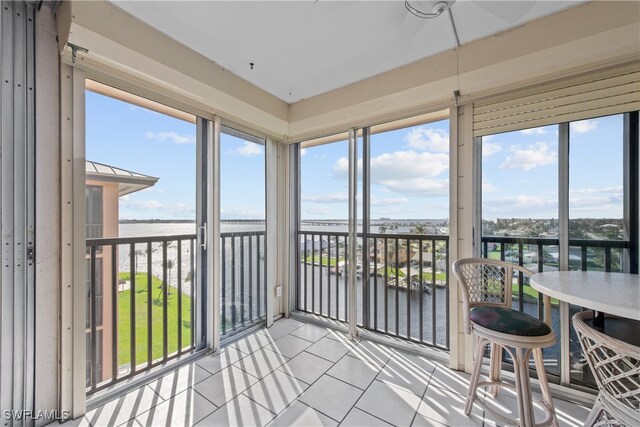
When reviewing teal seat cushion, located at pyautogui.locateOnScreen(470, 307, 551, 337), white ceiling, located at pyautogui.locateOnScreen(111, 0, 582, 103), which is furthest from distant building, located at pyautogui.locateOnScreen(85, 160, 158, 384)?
teal seat cushion, located at pyautogui.locateOnScreen(470, 307, 551, 337)

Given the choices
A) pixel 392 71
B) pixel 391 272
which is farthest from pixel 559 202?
pixel 392 71

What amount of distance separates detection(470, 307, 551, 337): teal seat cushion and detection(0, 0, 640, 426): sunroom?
129 mm

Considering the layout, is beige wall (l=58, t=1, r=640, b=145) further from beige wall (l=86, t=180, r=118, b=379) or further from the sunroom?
beige wall (l=86, t=180, r=118, b=379)

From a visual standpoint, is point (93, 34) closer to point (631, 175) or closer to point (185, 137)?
point (185, 137)

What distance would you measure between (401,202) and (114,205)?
2.24m

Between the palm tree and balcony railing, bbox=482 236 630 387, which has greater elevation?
the palm tree

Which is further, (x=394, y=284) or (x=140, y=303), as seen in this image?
(x=394, y=284)

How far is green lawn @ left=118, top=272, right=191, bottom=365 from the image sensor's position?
1.86m

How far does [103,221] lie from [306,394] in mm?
1759

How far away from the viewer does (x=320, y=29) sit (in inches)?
67.4

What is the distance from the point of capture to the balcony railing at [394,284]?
238cm

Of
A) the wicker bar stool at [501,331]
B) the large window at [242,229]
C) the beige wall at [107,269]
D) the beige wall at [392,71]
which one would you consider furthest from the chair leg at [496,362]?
the beige wall at [107,269]

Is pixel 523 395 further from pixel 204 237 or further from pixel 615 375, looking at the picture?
pixel 204 237

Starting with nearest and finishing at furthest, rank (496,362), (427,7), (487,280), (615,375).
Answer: (615,375), (427,7), (496,362), (487,280)
